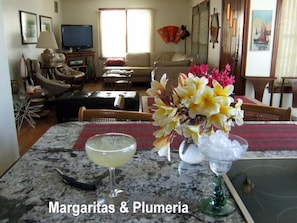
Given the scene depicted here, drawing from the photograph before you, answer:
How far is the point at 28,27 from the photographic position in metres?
5.66

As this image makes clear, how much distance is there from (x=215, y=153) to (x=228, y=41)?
14.3ft

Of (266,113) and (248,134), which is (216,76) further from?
(266,113)

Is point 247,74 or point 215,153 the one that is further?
point 247,74

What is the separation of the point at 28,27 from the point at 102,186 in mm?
5543

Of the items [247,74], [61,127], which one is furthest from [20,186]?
[247,74]

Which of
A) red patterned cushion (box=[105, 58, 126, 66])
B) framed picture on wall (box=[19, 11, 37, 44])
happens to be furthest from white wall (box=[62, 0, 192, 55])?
framed picture on wall (box=[19, 11, 37, 44])

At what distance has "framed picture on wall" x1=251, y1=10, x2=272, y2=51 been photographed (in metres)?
3.88

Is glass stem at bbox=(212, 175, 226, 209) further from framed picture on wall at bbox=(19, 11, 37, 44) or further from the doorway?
framed picture on wall at bbox=(19, 11, 37, 44)

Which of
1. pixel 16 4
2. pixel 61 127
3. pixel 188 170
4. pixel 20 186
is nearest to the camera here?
pixel 20 186

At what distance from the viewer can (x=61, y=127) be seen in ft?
5.03

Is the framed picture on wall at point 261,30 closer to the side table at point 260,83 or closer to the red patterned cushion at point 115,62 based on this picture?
the side table at point 260,83

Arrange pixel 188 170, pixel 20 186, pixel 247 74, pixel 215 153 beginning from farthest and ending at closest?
1. pixel 247 74
2. pixel 188 170
3. pixel 20 186
4. pixel 215 153

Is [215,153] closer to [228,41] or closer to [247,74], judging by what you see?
[247,74]

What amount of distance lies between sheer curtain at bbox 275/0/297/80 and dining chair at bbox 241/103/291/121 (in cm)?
266
